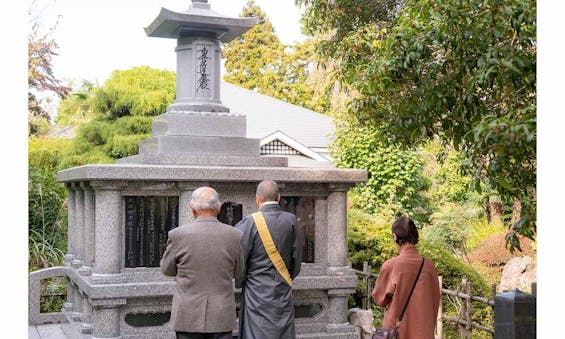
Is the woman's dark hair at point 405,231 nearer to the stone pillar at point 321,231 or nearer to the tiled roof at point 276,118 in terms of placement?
the stone pillar at point 321,231

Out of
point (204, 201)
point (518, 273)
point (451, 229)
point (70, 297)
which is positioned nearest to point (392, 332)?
point (204, 201)

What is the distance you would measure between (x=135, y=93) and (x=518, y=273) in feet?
30.3

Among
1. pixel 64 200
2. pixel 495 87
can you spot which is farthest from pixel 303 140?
pixel 495 87

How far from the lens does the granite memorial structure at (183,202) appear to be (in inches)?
321

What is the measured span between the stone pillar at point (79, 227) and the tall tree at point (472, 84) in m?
4.17

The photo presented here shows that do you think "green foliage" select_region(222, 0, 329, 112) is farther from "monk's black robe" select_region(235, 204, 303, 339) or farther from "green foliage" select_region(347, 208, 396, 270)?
"monk's black robe" select_region(235, 204, 303, 339)

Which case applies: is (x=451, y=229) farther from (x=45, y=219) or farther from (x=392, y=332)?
(x=392, y=332)

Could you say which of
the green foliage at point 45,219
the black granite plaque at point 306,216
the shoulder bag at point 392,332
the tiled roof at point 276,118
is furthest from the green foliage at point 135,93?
the shoulder bag at point 392,332

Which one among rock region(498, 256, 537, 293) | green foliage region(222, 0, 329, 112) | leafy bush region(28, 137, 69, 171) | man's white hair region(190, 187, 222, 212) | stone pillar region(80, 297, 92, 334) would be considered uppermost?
green foliage region(222, 0, 329, 112)

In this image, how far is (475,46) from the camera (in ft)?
18.3

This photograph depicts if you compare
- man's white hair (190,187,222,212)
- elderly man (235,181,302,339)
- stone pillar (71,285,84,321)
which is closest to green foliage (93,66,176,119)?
stone pillar (71,285,84,321)

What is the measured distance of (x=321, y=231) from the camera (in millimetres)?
9078

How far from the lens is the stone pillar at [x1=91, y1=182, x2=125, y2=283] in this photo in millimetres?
8117

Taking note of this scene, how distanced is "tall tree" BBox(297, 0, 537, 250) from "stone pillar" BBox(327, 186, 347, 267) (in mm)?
1683
